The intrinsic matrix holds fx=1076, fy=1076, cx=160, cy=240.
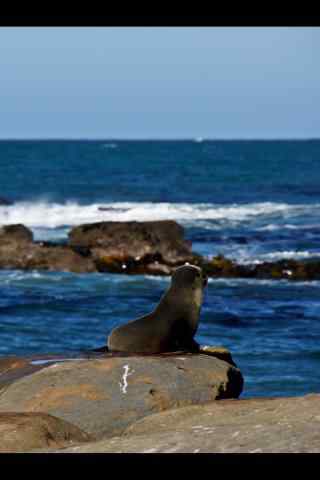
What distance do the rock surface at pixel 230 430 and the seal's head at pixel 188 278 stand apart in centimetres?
407

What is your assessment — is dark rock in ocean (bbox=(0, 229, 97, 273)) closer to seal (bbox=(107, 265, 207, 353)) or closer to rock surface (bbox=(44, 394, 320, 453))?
seal (bbox=(107, 265, 207, 353))

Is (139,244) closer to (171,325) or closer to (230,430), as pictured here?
(171,325)

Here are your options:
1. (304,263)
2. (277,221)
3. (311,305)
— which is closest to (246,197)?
(277,221)

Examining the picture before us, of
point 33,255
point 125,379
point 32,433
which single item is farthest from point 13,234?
point 32,433

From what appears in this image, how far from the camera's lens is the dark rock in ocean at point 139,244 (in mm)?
25375

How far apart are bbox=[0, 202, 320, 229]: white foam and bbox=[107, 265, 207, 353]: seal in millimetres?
27877

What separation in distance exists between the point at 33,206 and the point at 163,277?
2311cm

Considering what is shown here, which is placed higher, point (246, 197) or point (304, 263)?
point (246, 197)

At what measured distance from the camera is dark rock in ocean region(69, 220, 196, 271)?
83.3 feet

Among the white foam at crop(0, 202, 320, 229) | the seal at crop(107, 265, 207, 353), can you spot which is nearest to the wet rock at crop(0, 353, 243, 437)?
the seal at crop(107, 265, 207, 353)

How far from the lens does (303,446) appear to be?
4441 millimetres

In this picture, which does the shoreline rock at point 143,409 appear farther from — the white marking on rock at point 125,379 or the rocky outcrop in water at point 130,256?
the rocky outcrop in water at point 130,256

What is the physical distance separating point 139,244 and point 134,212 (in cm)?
1903
